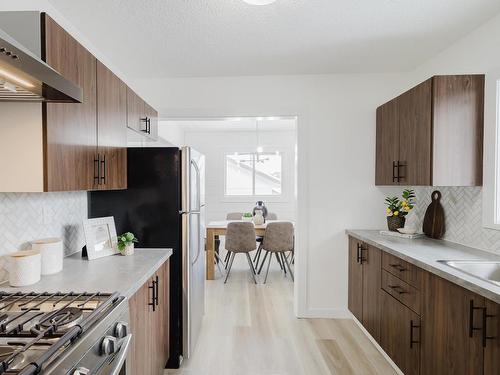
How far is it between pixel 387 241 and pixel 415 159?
68cm

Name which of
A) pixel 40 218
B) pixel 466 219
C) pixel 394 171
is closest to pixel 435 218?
pixel 466 219

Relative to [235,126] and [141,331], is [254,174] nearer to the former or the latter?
[235,126]

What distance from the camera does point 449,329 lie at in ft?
5.30

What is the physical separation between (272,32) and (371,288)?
7.23 feet

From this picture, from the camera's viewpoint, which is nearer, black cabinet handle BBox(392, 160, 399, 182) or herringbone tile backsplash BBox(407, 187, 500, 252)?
herringbone tile backsplash BBox(407, 187, 500, 252)

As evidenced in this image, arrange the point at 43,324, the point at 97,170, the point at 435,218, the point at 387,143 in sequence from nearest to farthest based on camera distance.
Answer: the point at 43,324, the point at 97,170, the point at 435,218, the point at 387,143

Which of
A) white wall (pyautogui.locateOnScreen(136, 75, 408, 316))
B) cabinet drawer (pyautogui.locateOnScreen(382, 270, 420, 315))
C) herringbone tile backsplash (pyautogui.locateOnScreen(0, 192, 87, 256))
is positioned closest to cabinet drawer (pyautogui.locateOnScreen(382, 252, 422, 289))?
cabinet drawer (pyautogui.locateOnScreen(382, 270, 420, 315))

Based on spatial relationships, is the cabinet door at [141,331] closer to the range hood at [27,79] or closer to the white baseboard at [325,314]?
the range hood at [27,79]

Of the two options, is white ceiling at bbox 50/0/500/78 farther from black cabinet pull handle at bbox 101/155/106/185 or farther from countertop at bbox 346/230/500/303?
countertop at bbox 346/230/500/303

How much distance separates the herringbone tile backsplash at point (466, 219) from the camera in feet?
6.99

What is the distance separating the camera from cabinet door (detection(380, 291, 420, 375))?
1.92m

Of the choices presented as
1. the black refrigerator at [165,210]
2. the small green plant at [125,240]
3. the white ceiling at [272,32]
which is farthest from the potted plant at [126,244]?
the white ceiling at [272,32]

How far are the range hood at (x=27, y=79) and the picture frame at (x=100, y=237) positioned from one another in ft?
3.04

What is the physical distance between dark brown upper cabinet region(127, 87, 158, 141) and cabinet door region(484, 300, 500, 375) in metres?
2.34
